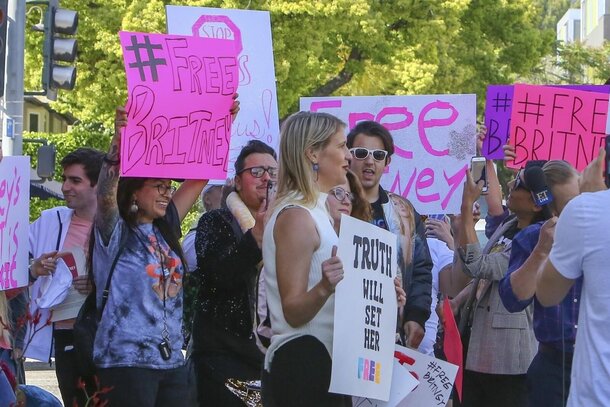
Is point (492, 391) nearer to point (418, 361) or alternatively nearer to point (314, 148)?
point (418, 361)

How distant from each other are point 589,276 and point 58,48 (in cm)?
1067

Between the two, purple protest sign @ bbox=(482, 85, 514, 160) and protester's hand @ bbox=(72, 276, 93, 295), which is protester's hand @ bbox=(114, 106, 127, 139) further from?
purple protest sign @ bbox=(482, 85, 514, 160)

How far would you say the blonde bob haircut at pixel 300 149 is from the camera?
4664 mm

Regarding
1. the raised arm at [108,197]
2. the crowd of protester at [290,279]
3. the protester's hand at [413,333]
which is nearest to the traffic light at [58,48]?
the crowd of protester at [290,279]

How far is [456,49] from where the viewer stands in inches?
1332

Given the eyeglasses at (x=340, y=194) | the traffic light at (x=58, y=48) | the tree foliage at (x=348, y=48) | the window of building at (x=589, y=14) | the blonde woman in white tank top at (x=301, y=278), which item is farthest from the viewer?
the window of building at (x=589, y=14)

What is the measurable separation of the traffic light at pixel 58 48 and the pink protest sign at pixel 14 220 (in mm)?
8076

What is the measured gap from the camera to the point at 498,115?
7367 mm

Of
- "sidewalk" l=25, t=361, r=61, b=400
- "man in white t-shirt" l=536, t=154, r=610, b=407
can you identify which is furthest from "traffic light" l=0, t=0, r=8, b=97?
"sidewalk" l=25, t=361, r=61, b=400

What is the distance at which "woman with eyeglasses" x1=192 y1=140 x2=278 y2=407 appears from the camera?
5949mm

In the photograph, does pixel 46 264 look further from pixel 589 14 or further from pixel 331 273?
pixel 589 14

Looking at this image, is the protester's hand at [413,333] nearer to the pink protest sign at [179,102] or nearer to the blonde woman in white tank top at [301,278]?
the blonde woman in white tank top at [301,278]

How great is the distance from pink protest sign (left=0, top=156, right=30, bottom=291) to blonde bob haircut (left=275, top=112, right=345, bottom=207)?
1.52 m

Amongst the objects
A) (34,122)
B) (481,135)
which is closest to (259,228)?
(481,135)
